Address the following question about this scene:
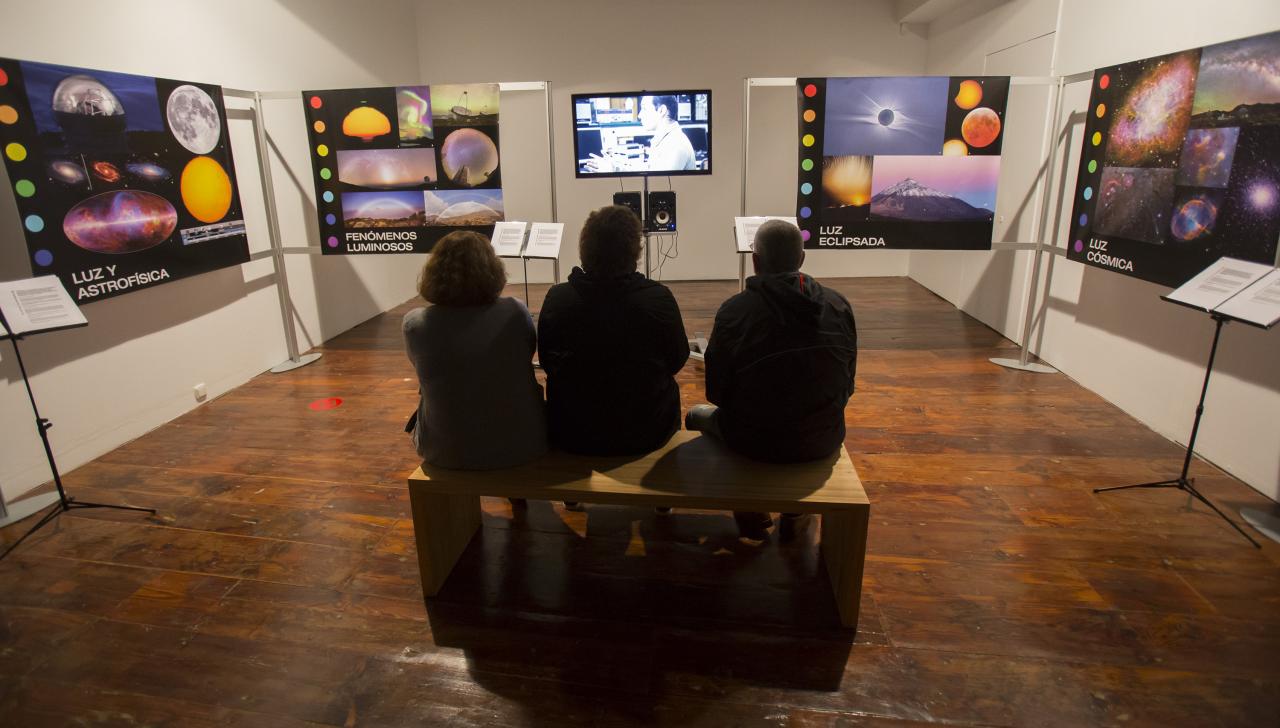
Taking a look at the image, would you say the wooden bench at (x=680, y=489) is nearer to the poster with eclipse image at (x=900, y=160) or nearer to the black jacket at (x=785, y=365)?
the black jacket at (x=785, y=365)

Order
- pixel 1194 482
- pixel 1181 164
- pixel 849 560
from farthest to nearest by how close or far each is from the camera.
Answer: pixel 1181 164, pixel 1194 482, pixel 849 560

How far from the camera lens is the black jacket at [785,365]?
232 cm

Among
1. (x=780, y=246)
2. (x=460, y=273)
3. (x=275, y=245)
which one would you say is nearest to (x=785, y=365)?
(x=780, y=246)

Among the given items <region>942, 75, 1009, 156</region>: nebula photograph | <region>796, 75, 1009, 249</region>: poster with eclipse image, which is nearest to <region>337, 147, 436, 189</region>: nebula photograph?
<region>796, 75, 1009, 249</region>: poster with eclipse image

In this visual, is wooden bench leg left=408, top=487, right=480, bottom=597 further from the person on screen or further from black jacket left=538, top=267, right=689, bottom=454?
the person on screen

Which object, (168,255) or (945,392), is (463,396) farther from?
(945,392)

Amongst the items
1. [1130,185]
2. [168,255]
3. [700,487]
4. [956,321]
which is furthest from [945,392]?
[168,255]

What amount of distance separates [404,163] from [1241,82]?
4809 millimetres

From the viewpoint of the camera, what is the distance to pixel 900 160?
4.90 meters

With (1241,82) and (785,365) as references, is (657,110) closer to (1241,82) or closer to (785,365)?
(1241,82)

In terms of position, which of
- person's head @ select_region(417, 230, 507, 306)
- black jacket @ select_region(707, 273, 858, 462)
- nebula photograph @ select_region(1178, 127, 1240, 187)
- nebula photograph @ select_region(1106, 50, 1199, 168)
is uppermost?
nebula photograph @ select_region(1106, 50, 1199, 168)

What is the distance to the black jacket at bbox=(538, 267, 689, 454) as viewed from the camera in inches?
94.9

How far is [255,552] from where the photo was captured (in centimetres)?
287

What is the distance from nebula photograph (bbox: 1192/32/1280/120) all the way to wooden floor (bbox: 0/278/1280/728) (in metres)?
1.67
